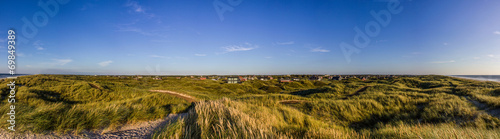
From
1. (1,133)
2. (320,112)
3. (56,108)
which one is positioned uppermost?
(56,108)

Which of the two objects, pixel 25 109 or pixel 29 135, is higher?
pixel 25 109

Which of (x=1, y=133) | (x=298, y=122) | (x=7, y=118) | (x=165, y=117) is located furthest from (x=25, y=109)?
(x=298, y=122)

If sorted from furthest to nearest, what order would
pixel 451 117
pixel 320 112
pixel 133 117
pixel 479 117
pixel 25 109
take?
pixel 320 112, pixel 451 117, pixel 479 117, pixel 133 117, pixel 25 109

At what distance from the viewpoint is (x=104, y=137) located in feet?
8.95

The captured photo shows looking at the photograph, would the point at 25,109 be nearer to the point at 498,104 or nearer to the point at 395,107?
the point at 395,107

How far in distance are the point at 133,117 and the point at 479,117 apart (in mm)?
8376

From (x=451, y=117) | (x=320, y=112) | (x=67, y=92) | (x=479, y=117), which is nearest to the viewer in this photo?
(x=479, y=117)

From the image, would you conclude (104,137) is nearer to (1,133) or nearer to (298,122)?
(1,133)

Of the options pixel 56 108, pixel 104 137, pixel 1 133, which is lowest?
pixel 104 137

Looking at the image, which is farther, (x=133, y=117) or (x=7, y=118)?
(x=133, y=117)

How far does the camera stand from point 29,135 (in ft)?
7.99

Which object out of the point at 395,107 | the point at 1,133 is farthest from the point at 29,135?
the point at 395,107

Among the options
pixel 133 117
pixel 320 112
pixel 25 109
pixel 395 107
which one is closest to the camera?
pixel 25 109

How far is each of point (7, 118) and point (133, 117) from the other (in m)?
1.73
